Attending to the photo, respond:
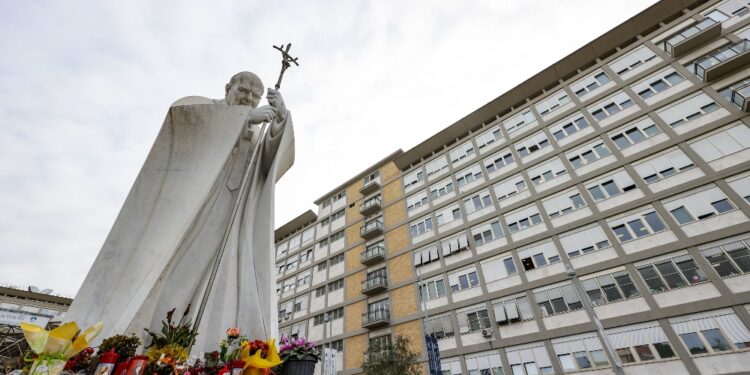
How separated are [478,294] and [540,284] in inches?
146

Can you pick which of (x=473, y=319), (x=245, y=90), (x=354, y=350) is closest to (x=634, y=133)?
(x=473, y=319)

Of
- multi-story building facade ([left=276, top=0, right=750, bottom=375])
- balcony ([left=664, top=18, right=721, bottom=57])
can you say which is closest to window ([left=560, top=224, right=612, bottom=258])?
multi-story building facade ([left=276, top=0, right=750, bottom=375])

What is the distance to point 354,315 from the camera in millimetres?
26594

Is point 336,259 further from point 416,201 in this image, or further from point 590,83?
point 590,83

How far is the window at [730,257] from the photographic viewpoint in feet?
45.7

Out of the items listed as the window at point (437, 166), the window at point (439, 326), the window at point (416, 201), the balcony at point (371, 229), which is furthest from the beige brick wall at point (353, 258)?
the window at point (437, 166)

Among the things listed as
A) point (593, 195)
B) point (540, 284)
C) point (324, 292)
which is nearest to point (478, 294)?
point (540, 284)

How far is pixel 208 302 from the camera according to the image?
138 inches

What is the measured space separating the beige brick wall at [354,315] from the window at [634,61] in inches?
961

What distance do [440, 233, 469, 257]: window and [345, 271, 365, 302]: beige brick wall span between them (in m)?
7.78

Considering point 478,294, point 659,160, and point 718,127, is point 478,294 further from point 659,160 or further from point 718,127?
point 718,127

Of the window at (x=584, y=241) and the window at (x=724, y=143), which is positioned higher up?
the window at (x=724, y=143)

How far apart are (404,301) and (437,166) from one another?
11.7m

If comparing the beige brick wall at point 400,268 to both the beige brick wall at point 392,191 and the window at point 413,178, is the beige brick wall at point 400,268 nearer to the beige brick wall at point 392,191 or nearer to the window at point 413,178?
the beige brick wall at point 392,191
